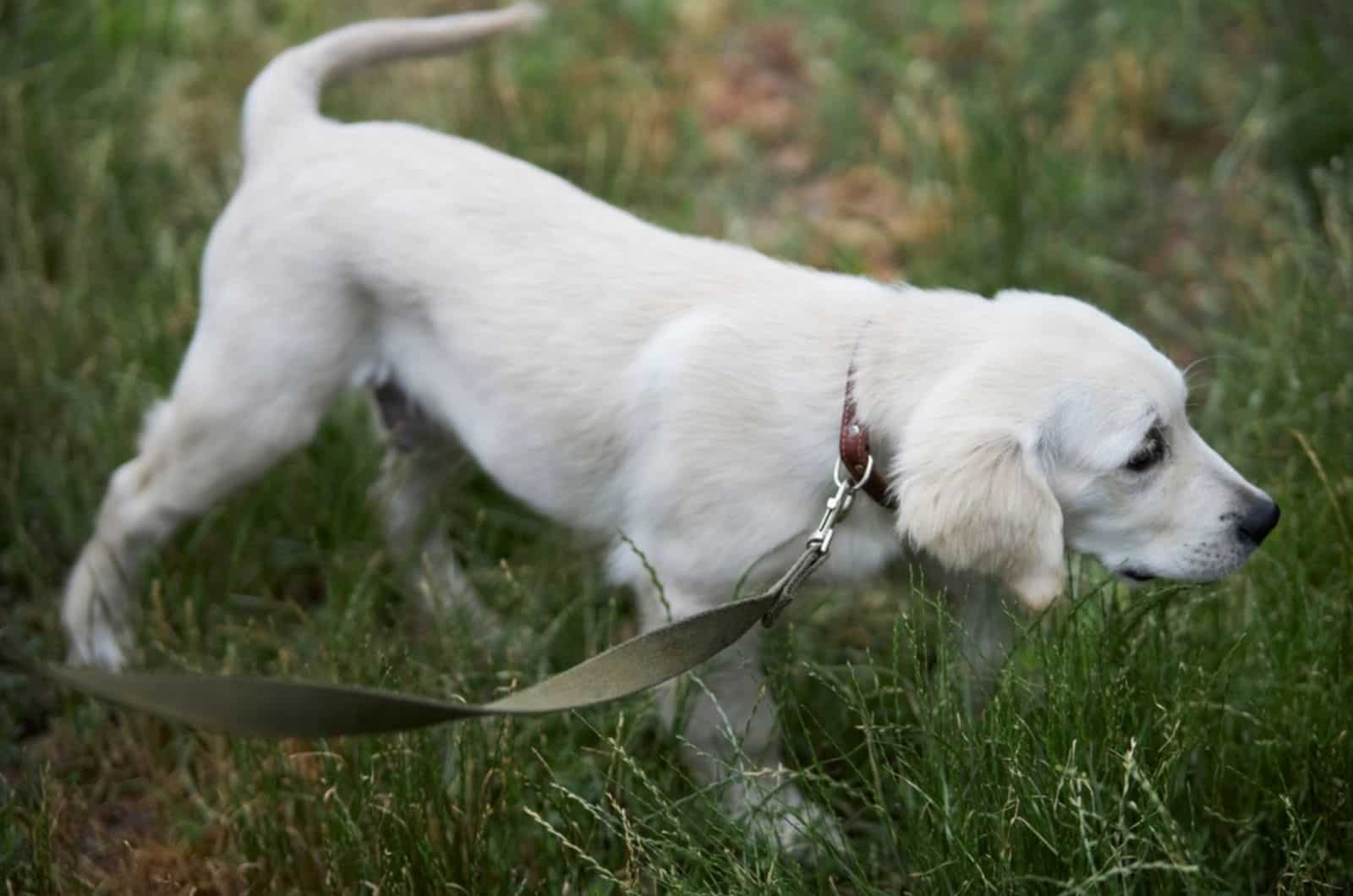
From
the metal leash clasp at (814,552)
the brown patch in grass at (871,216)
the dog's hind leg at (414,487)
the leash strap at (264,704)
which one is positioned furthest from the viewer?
the brown patch in grass at (871,216)

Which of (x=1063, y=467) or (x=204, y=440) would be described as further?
(x=204, y=440)

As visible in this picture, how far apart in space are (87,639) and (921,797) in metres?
1.93

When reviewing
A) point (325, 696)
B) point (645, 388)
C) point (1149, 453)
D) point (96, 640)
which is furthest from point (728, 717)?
point (96, 640)

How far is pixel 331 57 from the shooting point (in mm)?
3254

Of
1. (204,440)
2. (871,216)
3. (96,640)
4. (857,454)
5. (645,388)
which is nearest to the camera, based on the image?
(857,454)

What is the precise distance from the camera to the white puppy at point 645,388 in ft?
7.57

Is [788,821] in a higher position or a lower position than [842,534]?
lower

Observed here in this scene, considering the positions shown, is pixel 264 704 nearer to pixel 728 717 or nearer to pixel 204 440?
pixel 728 717

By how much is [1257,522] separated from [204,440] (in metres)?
2.06

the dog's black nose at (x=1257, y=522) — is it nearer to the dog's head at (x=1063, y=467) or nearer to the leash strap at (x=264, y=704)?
the dog's head at (x=1063, y=467)

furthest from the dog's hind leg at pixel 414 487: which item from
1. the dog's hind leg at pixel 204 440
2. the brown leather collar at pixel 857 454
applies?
the brown leather collar at pixel 857 454

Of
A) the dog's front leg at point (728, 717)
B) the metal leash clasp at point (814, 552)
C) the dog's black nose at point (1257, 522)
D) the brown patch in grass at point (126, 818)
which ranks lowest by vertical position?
the brown patch in grass at point (126, 818)

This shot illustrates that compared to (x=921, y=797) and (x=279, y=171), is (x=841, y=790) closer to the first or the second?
(x=921, y=797)

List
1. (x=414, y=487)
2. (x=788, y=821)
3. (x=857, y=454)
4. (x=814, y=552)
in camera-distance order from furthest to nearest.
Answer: (x=414, y=487) → (x=788, y=821) → (x=857, y=454) → (x=814, y=552)
